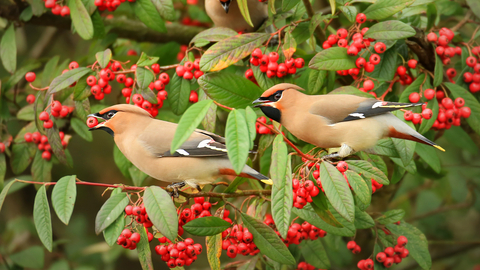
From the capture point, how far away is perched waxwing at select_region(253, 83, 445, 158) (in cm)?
183

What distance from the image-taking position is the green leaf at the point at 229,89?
6.70 ft

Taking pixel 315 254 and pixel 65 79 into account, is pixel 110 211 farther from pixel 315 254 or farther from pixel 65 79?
pixel 315 254

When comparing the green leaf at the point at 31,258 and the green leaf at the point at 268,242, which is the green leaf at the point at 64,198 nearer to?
the green leaf at the point at 268,242

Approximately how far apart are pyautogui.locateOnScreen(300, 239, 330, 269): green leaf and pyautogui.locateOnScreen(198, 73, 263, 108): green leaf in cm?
103

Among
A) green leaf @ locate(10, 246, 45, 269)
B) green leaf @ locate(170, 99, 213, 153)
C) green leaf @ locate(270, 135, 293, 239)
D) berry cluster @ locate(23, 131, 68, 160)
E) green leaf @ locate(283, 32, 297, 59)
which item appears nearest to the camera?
green leaf @ locate(170, 99, 213, 153)

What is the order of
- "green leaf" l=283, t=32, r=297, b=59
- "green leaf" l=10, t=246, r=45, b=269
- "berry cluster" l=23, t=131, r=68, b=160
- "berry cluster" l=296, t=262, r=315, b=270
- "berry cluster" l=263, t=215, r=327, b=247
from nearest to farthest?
"green leaf" l=283, t=32, r=297, b=59 < "berry cluster" l=263, t=215, r=327, b=247 < "berry cluster" l=296, t=262, r=315, b=270 < "berry cluster" l=23, t=131, r=68, b=160 < "green leaf" l=10, t=246, r=45, b=269

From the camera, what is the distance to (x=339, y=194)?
1.62 m

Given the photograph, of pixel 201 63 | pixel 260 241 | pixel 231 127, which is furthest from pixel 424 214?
pixel 231 127

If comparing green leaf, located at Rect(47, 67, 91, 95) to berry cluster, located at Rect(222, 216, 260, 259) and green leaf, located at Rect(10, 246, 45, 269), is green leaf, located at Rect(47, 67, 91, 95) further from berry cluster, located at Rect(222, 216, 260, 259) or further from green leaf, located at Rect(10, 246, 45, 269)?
green leaf, located at Rect(10, 246, 45, 269)

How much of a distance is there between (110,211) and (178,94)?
2.52 feet

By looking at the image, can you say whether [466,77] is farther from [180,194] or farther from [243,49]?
[180,194]

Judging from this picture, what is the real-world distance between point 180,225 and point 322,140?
0.67 m

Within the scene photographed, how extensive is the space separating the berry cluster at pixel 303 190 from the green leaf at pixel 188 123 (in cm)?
55

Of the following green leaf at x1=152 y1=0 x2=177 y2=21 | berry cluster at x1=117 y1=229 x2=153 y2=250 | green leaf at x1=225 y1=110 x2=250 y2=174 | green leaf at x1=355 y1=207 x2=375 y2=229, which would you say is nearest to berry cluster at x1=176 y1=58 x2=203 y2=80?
green leaf at x1=152 y1=0 x2=177 y2=21
